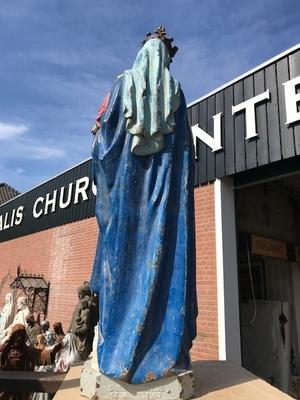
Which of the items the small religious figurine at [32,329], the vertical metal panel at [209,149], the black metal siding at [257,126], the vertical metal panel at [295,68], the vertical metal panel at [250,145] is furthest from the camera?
the small religious figurine at [32,329]

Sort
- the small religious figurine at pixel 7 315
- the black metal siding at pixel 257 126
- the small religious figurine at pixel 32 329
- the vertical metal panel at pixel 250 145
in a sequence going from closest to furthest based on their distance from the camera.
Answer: the black metal siding at pixel 257 126, the vertical metal panel at pixel 250 145, the small religious figurine at pixel 32 329, the small religious figurine at pixel 7 315

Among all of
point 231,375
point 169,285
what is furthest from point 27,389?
point 231,375

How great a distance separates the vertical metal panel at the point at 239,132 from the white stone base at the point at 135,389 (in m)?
4.32

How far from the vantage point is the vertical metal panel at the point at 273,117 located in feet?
17.6

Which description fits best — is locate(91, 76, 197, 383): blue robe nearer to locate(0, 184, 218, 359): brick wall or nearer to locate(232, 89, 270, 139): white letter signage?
locate(232, 89, 270, 139): white letter signage

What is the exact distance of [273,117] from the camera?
5504mm

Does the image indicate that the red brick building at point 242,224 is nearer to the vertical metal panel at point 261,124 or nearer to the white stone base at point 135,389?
the vertical metal panel at point 261,124

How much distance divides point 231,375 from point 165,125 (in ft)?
5.39

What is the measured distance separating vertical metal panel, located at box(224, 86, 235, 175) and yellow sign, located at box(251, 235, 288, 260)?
181 cm

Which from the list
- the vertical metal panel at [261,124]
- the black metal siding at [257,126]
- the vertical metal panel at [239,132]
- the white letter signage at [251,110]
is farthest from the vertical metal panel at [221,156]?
the vertical metal panel at [261,124]

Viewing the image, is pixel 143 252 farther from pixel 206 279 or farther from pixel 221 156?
pixel 221 156

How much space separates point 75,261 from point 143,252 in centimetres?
796

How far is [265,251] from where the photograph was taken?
24.4ft

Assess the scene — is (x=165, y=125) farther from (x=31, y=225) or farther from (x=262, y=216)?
(x=31, y=225)
